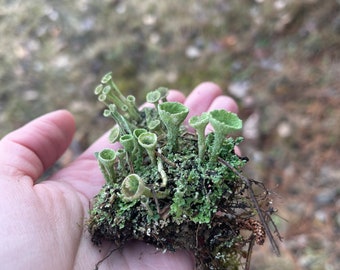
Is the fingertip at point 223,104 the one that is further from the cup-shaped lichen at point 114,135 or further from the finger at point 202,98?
the cup-shaped lichen at point 114,135

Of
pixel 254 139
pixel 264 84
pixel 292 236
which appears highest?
pixel 264 84

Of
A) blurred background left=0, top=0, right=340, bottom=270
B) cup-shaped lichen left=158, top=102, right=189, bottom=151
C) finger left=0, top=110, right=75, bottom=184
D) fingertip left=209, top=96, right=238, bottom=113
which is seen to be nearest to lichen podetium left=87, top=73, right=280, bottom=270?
cup-shaped lichen left=158, top=102, right=189, bottom=151

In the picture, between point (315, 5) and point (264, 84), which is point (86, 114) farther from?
point (315, 5)

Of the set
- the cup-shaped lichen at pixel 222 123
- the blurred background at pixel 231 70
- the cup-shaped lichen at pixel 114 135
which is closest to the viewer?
the cup-shaped lichen at pixel 222 123

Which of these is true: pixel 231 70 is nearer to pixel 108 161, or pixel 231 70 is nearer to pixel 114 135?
pixel 114 135

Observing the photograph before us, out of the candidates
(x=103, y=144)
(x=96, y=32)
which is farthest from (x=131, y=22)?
(x=103, y=144)

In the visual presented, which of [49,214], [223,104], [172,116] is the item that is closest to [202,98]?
[223,104]

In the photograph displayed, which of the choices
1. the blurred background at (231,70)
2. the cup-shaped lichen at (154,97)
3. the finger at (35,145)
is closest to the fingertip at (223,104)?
the cup-shaped lichen at (154,97)

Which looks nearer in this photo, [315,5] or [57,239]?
[57,239]
